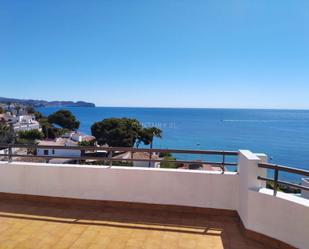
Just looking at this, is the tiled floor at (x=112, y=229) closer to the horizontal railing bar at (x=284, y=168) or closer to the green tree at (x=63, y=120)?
the horizontal railing bar at (x=284, y=168)

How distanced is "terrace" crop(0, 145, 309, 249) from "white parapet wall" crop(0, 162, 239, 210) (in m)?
0.01

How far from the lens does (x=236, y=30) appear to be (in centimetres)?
1120

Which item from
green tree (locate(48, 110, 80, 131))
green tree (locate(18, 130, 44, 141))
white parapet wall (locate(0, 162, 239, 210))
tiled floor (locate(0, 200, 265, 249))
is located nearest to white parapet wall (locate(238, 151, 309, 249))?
tiled floor (locate(0, 200, 265, 249))

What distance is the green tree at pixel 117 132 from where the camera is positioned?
103 feet

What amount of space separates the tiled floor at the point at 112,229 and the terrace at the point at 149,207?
0.01 metres

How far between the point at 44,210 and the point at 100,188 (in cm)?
86

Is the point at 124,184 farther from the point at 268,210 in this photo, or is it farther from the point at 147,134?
the point at 147,134

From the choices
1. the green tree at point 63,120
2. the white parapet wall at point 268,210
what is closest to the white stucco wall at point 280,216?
the white parapet wall at point 268,210

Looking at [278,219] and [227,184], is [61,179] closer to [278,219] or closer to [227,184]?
[227,184]

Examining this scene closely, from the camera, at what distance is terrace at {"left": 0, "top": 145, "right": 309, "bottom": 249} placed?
3.01 meters

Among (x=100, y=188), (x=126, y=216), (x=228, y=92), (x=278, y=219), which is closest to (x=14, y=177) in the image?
(x=100, y=188)

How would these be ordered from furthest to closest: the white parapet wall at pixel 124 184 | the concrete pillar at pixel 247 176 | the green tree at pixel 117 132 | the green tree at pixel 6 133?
the green tree at pixel 6 133
the green tree at pixel 117 132
the white parapet wall at pixel 124 184
the concrete pillar at pixel 247 176

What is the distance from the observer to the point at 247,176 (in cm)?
333

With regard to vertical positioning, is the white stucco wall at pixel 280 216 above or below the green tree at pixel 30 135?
above
